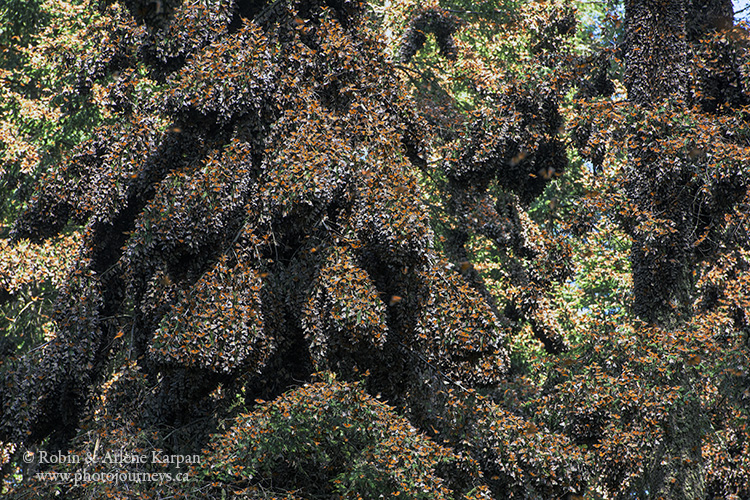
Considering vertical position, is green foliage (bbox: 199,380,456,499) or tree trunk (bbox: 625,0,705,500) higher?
tree trunk (bbox: 625,0,705,500)

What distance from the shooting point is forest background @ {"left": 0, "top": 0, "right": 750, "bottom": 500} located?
297 inches

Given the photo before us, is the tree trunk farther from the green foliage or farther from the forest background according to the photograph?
the green foliage

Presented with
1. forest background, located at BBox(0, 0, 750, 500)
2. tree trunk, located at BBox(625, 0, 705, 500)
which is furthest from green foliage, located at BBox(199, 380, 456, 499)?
tree trunk, located at BBox(625, 0, 705, 500)

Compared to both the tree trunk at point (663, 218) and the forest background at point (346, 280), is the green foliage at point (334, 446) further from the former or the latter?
the tree trunk at point (663, 218)

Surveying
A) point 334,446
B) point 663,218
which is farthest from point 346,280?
point 663,218

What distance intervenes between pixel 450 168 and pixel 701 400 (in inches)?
178

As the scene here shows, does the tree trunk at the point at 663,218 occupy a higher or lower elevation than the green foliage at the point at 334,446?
higher

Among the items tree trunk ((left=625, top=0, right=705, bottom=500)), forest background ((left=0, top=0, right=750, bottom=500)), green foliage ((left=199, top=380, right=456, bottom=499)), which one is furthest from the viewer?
tree trunk ((left=625, top=0, right=705, bottom=500))

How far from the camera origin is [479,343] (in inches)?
332

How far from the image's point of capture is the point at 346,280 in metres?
7.82

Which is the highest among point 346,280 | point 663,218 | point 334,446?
point 663,218

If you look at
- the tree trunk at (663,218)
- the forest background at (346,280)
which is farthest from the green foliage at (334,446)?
the tree trunk at (663,218)

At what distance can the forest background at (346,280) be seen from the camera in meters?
7.55

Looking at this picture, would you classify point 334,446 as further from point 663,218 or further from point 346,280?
point 663,218
